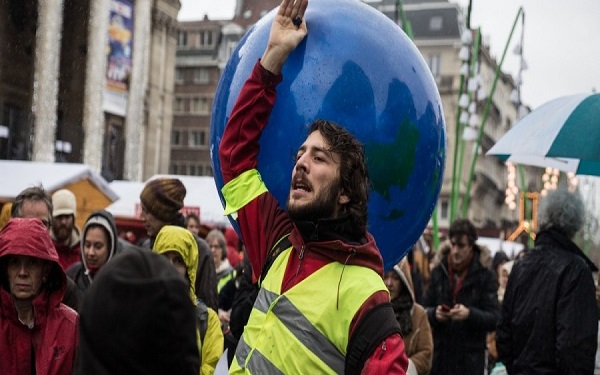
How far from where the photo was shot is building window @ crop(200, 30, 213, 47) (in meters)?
90.1

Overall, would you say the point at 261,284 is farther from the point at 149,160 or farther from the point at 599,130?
the point at 149,160

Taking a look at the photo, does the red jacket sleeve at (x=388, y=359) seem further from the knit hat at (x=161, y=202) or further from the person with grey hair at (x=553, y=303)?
the knit hat at (x=161, y=202)

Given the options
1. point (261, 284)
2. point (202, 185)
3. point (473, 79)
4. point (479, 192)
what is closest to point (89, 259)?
point (261, 284)

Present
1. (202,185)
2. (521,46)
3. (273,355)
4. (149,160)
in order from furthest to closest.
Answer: (149,160)
(521,46)
(202,185)
(273,355)

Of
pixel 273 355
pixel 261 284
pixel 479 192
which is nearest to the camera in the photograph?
pixel 273 355

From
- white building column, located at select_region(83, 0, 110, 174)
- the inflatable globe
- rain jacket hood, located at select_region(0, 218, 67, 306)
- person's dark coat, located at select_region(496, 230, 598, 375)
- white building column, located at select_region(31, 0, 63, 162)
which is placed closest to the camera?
the inflatable globe

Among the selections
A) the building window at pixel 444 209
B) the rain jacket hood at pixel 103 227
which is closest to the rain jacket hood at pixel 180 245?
the rain jacket hood at pixel 103 227

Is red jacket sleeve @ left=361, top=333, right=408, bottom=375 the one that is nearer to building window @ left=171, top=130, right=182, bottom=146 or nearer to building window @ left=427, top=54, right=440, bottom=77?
building window @ left=427, top=54, right=440, bottom=77

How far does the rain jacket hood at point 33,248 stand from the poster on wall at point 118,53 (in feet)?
123

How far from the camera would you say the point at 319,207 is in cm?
286

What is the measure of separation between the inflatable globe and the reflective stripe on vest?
52 centimetres

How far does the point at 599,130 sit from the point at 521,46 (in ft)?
52.9

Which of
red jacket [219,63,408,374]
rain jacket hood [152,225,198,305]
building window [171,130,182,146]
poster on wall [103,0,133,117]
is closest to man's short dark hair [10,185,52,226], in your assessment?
rain jacket hood [152,225,198,305]

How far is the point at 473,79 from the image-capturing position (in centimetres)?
1950
